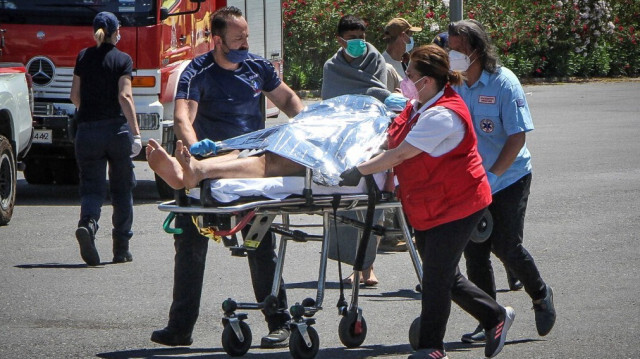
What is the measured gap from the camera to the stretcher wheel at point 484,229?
6.60m

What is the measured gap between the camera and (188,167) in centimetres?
608

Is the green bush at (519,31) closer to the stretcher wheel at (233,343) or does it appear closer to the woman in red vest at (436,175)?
the stretcher wheel at (233,343)

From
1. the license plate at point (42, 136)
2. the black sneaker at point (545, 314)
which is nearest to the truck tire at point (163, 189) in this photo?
the license plate at point (42, 136)

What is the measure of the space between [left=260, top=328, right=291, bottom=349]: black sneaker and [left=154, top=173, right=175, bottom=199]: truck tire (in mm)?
5868

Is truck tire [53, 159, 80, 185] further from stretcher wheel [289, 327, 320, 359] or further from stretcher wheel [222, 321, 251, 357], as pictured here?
stretcher wheel [289, 327, 320, 359]

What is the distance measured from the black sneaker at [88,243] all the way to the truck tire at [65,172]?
4821mm

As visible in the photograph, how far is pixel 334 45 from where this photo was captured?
85.6 feet

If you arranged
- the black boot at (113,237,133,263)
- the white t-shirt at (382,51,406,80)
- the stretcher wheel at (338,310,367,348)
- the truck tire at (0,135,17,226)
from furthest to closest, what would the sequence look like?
the truck tire at (0,135,17,226) → the white t-shirt at (382,51,406,80) → the black boot at (113,237,133,263) → the stretcher wheel at (338,310,367,348)

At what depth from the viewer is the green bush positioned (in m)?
26.2

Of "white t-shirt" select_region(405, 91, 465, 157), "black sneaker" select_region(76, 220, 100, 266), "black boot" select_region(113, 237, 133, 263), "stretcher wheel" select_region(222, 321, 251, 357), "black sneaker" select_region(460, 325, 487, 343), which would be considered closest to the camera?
"white t-shirt" select_region(405, 91, 465, 157)

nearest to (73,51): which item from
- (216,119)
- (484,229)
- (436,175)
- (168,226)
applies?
(216,119)

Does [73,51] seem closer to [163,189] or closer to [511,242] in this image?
[163,189]

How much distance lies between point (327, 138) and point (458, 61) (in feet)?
2.78

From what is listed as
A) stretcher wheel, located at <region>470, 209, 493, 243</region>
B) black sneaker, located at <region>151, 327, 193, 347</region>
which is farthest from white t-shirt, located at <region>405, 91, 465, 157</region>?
black sneaker, located at <region>151, 327, 193, 347</region>
